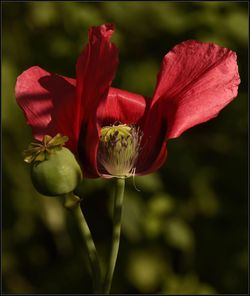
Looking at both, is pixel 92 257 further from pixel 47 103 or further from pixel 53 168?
pixel 47 103

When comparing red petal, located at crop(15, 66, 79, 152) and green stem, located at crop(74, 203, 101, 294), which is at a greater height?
red petal, located at crop(15, 66, 79, 152)

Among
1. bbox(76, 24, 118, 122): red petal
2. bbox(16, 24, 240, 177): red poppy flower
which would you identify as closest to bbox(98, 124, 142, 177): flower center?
bbox(16, 24, 240, 177): red poppy flower

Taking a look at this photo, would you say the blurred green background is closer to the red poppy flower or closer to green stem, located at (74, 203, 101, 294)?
the red poppy flower

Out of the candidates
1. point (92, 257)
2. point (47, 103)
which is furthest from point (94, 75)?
point (92, 257)

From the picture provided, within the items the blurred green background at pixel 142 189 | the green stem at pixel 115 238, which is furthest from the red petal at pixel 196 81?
the blurred green background at pixel 142 189

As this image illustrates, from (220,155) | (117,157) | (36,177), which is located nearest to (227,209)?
(220,155)

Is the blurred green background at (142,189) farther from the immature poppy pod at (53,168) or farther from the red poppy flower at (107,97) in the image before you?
the immature poppy pod at (53,168)

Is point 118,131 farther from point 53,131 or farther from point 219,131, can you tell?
point 219,131

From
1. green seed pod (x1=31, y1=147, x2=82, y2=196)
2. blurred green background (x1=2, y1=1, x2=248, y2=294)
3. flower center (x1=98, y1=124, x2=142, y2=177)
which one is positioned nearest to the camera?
green seed pod (x1=31, y1=147, x2=82, y2=196)
